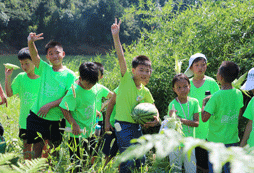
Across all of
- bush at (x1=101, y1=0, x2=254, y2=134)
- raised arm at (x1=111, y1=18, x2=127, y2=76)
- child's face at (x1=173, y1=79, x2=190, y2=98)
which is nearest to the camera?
raised arm at (x1=111, y1=18, x2=127, y2=76)

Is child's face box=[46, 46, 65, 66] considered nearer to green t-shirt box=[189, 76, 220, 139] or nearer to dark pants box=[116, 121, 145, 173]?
dark pants box=[116, 121, 145, 173]

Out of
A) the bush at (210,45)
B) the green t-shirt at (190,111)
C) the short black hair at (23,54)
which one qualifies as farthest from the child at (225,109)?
the short black hair at (23,54)

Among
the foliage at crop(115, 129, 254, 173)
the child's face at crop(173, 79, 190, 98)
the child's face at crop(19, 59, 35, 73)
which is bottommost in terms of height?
the foliage at crop(115, 129, 254, 173)

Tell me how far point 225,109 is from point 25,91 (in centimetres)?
297

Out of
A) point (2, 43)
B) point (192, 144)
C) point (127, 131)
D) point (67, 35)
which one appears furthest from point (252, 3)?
point (67, 35)

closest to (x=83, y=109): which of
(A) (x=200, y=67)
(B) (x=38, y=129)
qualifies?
(B) (x=38, y=129)

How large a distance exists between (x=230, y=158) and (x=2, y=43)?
4460cm

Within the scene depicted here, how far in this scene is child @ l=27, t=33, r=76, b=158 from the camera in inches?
137

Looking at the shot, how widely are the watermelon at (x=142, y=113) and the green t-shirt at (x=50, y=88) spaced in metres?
1.05

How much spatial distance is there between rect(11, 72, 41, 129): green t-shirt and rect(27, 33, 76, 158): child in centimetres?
49

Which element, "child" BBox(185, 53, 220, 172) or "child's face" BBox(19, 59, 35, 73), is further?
"child's face" BBox(19, 59, 35, 73)

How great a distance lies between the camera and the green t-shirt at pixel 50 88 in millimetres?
3531

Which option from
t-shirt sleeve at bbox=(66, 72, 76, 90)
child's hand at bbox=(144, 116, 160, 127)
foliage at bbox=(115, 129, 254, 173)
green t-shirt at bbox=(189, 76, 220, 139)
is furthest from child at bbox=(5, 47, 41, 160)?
foliage at bbox=(115, 129, 254, 173)

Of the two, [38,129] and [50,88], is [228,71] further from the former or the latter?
[38,129]
